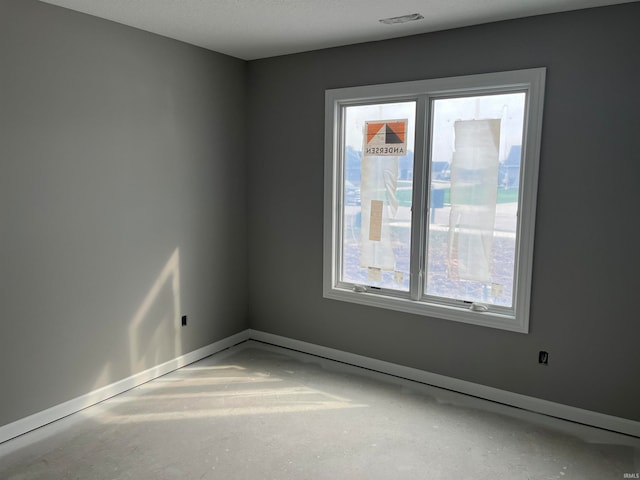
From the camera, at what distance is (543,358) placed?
3246mm

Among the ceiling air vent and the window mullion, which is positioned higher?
the ceiling air vent

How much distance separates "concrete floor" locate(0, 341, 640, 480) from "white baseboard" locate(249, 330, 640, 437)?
0.25ft

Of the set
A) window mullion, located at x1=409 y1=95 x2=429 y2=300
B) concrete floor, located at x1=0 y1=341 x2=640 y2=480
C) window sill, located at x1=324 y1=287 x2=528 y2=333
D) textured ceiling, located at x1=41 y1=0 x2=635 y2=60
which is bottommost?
concrete floor, located at x1=0 y1=341 x2=640 y2=480

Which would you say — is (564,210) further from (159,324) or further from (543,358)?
(159,324)

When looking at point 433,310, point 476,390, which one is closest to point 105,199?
point 433,310

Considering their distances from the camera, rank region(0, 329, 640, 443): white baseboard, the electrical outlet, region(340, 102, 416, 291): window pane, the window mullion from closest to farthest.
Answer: region(0, 329, 640, 443): white baseboard → the electrical outlet → the window mullion → region(340, 102, 416, 291): window pane

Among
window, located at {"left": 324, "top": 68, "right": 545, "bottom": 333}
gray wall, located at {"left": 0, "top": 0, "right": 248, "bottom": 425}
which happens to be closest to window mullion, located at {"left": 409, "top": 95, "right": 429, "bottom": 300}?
window, located at {"left": 324, "top": 68, "right": 545, "bottom": 333}

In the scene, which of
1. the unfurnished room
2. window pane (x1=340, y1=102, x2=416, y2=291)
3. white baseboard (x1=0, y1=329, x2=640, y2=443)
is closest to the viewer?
the unfurnished room

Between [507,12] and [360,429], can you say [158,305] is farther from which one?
[507,12]

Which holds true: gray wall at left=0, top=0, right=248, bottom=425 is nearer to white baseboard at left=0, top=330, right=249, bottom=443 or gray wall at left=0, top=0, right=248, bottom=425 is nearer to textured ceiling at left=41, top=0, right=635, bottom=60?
white baseboard at left=0, top=330, right=249, bottom=443

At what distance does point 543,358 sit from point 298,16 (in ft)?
8.96

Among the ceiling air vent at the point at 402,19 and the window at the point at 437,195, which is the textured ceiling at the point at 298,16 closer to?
the ceiling air vent at the point at 402,19

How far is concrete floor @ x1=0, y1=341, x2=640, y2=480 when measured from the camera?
2645mm

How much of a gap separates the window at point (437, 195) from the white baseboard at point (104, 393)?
3.71 ft
